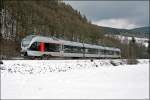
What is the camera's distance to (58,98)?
795cm

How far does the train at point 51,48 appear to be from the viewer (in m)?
24.5

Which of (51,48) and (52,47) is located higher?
(52,47)

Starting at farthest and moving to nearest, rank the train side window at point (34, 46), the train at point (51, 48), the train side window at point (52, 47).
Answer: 1. the train side window at point (52, 47)
2. the train at point (51, 48)
3. the train side window at point (34, 46)

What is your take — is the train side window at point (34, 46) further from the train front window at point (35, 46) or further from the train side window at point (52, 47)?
the train side window at point (52, 47)

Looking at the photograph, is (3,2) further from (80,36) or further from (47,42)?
(80,36)

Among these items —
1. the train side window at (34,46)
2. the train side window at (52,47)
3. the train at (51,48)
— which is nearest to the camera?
the train side window at (34,46)

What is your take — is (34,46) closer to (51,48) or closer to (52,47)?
(51,48)

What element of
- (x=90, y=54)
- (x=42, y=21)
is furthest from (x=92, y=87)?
(x=42, y=21)

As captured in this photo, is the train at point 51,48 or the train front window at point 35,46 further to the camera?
the train at point 51,48

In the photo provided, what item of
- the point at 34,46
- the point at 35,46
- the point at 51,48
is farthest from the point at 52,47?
the point at 34,46

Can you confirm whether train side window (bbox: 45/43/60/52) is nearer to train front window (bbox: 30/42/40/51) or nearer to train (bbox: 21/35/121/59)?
train (bbox: 21/35/121/59)

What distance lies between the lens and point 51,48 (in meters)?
27.6

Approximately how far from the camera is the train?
80.4ft

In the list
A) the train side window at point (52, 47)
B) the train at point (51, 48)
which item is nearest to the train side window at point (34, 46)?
the train at point (51, 48)
